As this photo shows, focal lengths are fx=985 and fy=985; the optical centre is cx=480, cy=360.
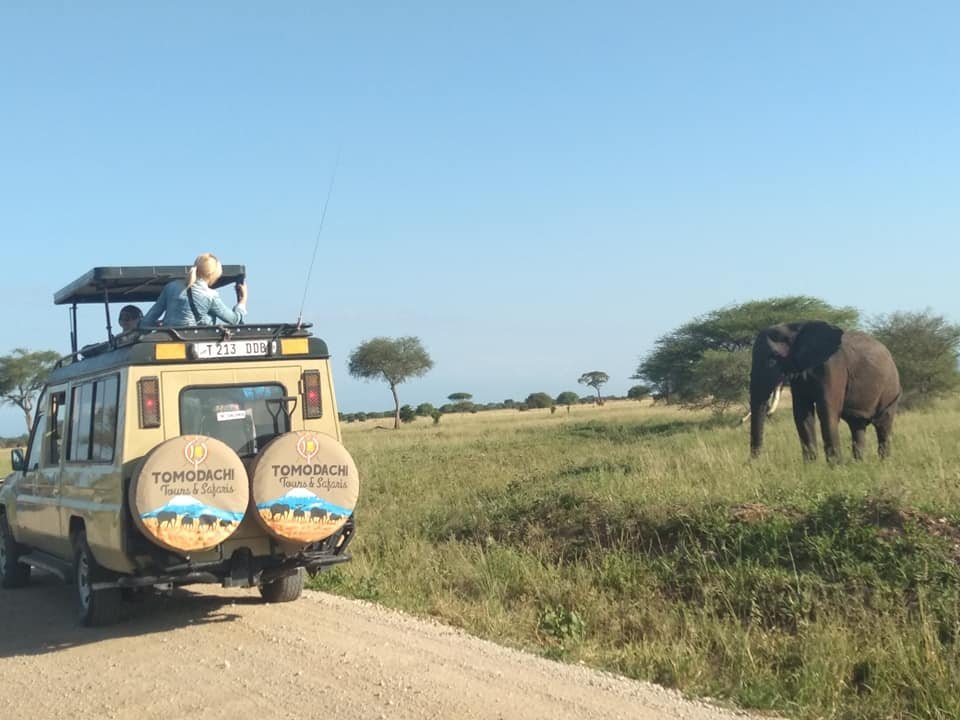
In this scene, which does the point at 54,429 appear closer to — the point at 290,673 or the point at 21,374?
the point at 290,673

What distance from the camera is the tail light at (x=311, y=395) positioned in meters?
8.40

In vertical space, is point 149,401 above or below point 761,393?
above

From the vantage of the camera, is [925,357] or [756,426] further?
[925,357]

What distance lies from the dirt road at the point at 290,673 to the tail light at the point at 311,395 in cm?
173

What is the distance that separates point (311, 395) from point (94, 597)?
7.93 ft

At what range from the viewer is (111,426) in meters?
8.00

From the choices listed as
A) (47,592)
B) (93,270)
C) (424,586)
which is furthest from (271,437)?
(47,592)

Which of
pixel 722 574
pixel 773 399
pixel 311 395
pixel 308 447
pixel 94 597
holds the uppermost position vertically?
pixel 311 395

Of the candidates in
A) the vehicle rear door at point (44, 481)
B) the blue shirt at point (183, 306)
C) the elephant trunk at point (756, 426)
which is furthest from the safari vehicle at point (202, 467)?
the elephant trunk at point (756, 426)

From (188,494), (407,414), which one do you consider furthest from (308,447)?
(407,414)

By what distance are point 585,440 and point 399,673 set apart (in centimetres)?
2145

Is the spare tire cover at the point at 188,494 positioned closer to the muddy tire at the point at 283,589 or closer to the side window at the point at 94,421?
the side window at the point at 94,421

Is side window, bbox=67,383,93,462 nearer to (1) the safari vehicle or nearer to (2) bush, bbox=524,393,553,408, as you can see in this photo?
(1) the safari vehicle

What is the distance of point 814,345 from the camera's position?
14602 mm
